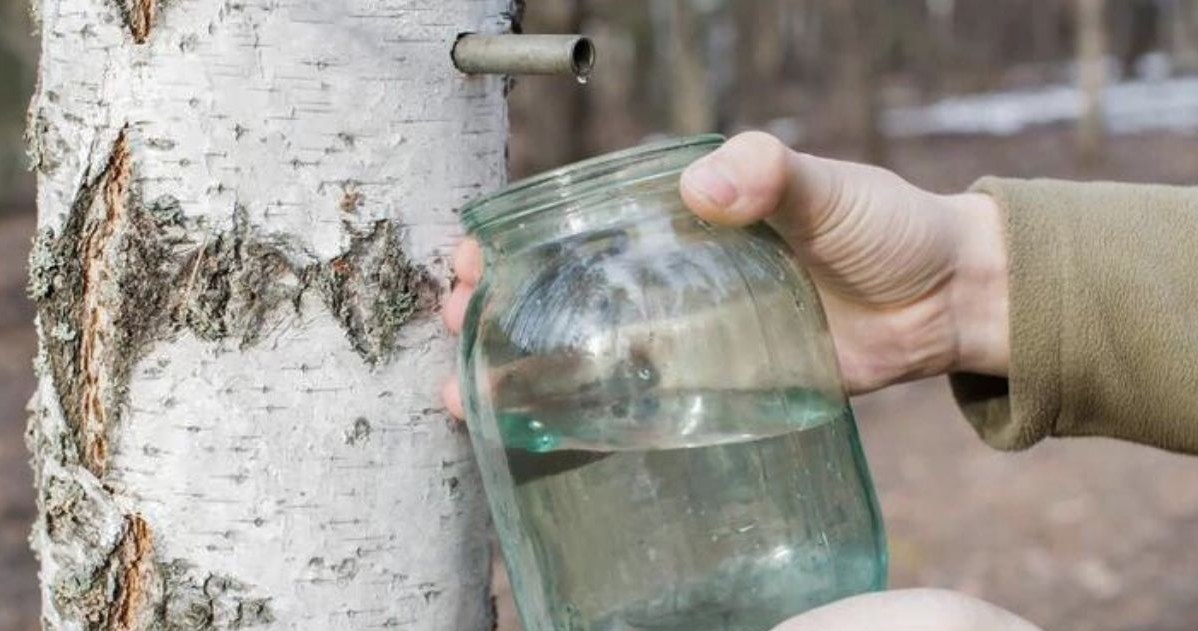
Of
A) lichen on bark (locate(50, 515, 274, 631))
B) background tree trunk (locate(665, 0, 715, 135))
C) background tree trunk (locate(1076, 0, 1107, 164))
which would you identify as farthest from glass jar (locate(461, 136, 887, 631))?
background tree trunk (locate(1076, 0, 1107, 164))

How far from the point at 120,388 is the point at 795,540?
0.60 metres

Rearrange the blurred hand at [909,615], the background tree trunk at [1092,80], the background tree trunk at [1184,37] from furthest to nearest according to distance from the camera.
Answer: the background tree trunk at [1184,37] < the background tree trunk at [1092,80] < the blurred hand at [909,615]

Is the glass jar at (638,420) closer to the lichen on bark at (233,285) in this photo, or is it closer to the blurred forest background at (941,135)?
the lichen on bark at (233,285)

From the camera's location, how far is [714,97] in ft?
33.8

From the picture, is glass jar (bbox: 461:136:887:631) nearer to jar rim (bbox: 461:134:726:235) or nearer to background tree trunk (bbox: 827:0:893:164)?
jar rim (bbox: 461:134:726:235)

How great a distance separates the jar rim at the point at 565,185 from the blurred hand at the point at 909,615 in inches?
15.6

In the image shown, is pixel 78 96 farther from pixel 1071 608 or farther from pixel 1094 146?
pixel 1094 146

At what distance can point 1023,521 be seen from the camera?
19.6 ft

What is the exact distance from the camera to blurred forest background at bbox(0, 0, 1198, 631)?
557 cm

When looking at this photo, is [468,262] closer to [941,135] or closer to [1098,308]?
[1098,308]

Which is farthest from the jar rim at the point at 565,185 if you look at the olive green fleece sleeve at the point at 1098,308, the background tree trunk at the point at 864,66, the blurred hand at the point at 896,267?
the background tree trunk at the point at 864,66

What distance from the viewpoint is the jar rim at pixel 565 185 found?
→ 1.25m

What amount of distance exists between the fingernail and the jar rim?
0.11 ft

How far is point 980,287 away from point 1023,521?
14.1 feet
